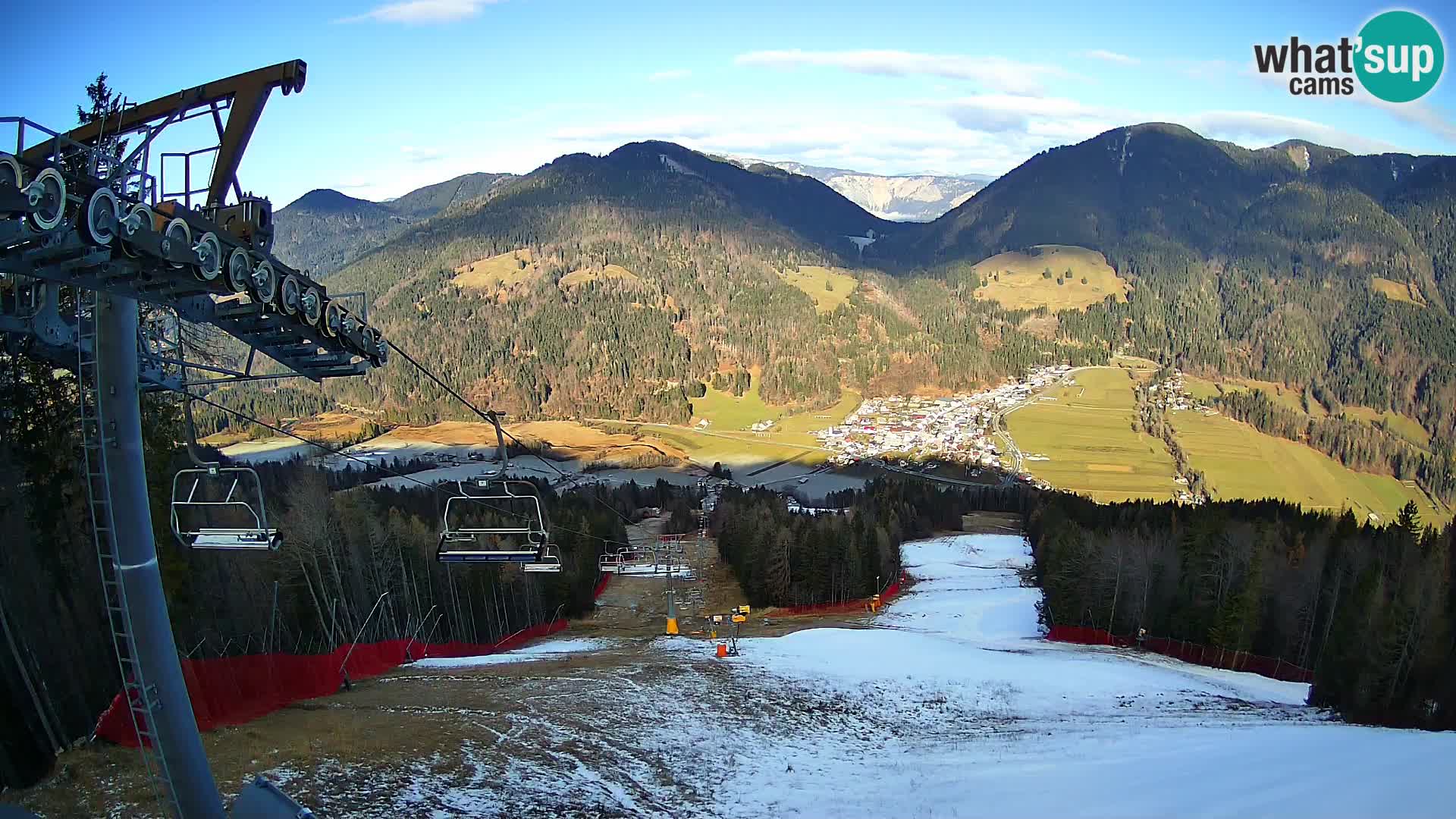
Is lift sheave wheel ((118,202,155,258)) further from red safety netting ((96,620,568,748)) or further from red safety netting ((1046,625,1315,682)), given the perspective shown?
red safety netting ((1046,625,1315,682))

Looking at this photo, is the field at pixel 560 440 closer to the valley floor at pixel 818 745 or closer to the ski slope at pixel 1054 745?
the ski slope at pixel 1054 745

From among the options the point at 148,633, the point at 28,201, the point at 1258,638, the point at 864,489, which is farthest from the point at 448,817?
the point at 864,489

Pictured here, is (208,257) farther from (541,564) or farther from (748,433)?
(748,433)

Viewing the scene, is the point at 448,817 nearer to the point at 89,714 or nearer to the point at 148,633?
the point at 148,633

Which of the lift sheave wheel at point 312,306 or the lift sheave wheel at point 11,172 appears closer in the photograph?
the lift sheave wheel at point 11,172

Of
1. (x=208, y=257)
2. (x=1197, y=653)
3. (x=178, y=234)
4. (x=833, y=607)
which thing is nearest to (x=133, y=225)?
(x=178, y=234)

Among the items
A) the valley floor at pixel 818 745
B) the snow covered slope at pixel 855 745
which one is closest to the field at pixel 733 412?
the snow covered slope at pixel 855 745

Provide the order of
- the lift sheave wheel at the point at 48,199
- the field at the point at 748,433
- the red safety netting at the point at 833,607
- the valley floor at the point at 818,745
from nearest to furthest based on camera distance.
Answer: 1. the lift sheave wheel at the point at 48,199
2. the valley floor at the point at 818,745
3. the red safety netting at the point at 833,607
4. the field at the point at 748,433
